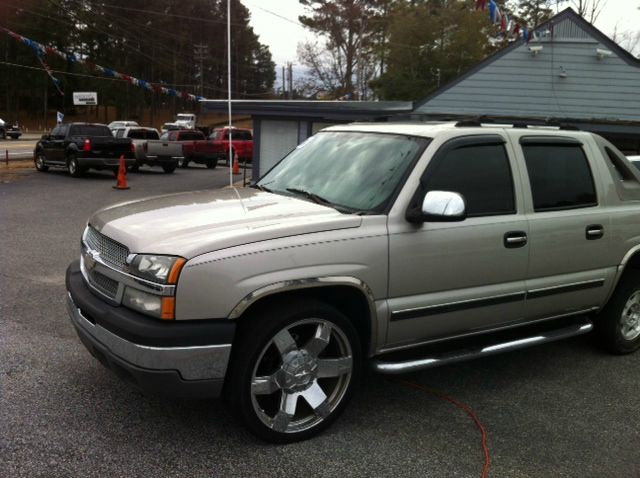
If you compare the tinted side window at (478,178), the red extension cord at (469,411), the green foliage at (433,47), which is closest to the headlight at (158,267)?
the tinted side window at (478,178)

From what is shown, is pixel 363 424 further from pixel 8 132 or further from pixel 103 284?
pixel 8 132

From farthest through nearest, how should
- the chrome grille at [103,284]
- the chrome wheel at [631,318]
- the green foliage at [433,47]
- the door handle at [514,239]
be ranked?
the green foliage at [433,47]
the chrome wheel at [631,318]
the door handle at [514,239]
the chrome grille at [103,284]

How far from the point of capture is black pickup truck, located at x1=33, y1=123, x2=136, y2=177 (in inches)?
763

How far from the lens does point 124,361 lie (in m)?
2.97

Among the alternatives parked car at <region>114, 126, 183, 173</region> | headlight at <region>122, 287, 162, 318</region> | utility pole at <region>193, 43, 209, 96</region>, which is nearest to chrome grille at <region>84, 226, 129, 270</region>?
headlight at <region>122, 287, 162, 318</region>

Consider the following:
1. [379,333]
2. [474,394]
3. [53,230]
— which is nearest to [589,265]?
[474,394]

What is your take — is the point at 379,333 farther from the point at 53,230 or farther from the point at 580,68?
the point at 580,68

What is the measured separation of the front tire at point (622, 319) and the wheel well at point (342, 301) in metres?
2.39

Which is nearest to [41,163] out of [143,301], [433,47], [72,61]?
[72,61]

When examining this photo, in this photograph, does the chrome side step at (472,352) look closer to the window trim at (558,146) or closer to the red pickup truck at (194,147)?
the window trim at (558,146)

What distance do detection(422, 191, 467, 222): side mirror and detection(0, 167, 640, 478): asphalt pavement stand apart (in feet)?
4.23

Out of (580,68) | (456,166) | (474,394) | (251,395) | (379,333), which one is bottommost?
(474,394)

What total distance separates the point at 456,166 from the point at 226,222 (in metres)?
1.57

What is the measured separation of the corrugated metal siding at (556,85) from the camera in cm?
1478
